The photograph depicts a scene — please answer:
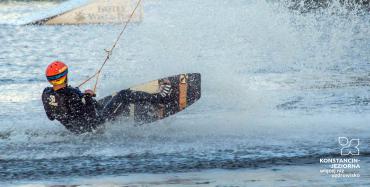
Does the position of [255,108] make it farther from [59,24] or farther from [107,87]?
[59,24]

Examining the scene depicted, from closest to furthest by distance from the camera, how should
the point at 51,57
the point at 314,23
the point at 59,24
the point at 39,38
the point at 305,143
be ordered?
1. the point at 305,143
2. the point at 51,57
3. the point at 39,38
4. the point at 314,23
5. the point at 59,24

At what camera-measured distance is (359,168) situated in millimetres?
8891

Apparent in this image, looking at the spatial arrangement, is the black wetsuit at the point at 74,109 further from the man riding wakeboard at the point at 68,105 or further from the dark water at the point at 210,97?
the dark water at the point at 210,97

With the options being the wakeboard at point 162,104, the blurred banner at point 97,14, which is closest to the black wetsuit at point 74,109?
the wakeboard at point 162,104

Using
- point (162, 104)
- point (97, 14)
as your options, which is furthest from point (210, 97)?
point (97, 14)

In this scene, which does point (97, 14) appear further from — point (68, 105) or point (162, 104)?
point (68, 105)

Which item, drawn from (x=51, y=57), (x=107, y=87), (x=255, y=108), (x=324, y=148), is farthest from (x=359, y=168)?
(x=51, y=57)

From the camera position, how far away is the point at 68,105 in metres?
11.0

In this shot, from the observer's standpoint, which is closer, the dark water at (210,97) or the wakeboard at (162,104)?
the dark water at (210,97)

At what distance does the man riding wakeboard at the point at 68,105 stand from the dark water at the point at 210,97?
0.19 metres

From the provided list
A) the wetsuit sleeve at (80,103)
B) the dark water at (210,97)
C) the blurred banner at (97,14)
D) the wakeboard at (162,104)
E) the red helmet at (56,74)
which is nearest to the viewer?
the dark water at (210,97)

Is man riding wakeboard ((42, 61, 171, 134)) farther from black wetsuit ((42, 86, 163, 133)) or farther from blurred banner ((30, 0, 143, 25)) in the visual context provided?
blurred banner ((30, 0, 143, 25))

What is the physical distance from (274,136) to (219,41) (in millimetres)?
14941

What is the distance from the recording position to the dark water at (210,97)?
9.72 metres
